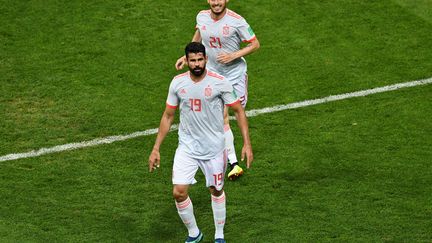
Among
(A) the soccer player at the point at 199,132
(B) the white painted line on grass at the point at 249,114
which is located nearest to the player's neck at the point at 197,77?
(A) the soccer player at the point at 199,132

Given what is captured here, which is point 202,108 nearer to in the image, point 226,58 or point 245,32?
point 226,58

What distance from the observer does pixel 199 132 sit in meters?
11.8

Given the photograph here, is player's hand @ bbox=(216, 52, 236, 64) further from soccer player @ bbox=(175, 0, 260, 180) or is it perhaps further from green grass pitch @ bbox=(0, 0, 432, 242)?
green grass pitch @ bbox=(0, 0, 432, 242)

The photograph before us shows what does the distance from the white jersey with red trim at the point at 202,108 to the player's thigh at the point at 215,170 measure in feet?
0.19

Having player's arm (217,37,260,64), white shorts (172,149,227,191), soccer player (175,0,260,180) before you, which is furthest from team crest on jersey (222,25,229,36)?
white shorts (172,149,227,191)

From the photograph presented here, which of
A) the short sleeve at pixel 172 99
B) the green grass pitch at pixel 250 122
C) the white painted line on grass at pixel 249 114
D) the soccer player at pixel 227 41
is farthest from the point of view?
the white painted line on grass at pixel 249 114

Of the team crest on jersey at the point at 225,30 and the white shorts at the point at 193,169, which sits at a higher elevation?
the team crest on jersey at the point at 225,30

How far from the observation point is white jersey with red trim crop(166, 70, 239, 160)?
38.1ft

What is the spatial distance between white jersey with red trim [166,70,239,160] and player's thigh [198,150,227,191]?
59mm

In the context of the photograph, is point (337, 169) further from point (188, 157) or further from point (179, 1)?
point (179, 1)

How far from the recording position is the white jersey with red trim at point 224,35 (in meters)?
13.5

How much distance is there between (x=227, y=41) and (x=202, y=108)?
6.88 ft

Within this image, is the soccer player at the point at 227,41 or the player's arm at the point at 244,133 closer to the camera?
the player's arm at the point at 244,133

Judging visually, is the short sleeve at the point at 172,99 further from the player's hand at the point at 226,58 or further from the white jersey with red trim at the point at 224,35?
the white jersey with red trim at the point at 224,35
